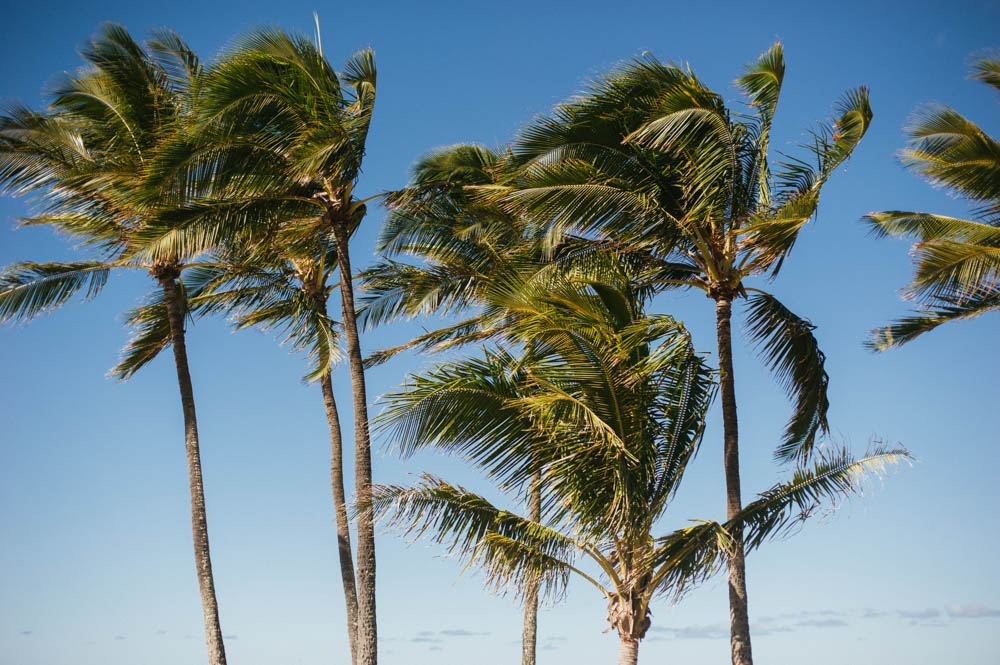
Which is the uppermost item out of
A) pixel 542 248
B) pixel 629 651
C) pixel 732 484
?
pixel 542 248

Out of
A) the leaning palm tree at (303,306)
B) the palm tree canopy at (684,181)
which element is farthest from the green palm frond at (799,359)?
the leaning palm tree at (303,306)

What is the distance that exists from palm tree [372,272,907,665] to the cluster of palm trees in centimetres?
3

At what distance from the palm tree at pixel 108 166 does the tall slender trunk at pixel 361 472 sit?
272 centimetres

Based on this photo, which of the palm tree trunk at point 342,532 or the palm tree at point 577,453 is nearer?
the palm tree at point 577,453

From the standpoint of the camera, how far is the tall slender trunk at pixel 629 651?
470 inches

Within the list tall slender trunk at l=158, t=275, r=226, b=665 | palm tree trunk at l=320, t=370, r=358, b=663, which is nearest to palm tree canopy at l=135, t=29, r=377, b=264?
tall slender trunk at l=158, t=275, r=226, b=665

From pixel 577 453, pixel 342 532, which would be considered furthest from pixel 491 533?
pixel 342 532

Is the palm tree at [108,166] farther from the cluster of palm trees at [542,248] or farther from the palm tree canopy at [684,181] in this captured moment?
the palm tree canopy at [684,181]

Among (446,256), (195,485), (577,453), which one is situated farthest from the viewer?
(446,256)

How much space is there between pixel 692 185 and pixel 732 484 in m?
4.30

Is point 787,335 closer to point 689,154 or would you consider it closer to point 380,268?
point 689,154

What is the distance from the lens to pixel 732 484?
13055mm

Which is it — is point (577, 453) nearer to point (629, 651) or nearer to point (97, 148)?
point (629, 651)

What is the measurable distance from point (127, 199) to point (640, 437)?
8.82 meters
